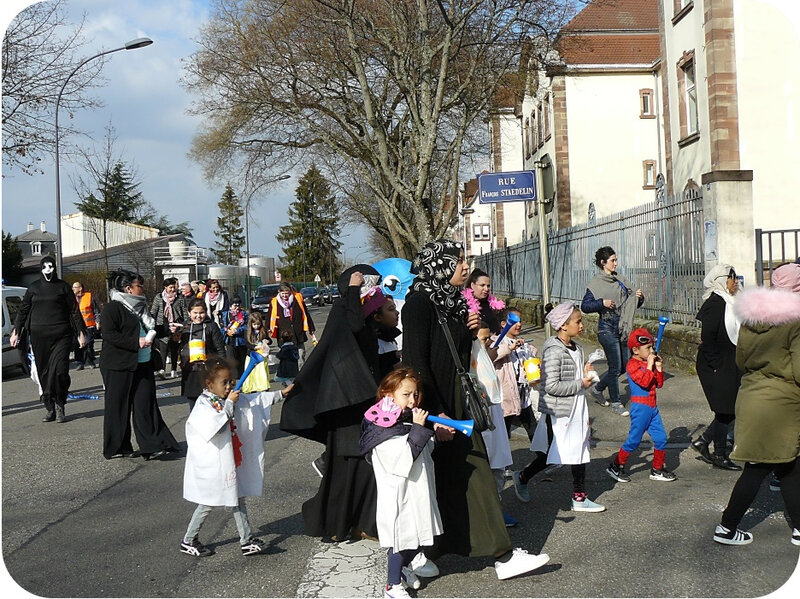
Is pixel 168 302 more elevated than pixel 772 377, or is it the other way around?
pixel 168 302

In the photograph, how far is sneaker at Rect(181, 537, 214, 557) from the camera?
5.27 meters

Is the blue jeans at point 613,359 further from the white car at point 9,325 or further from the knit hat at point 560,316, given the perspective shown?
the white car at point 9,325

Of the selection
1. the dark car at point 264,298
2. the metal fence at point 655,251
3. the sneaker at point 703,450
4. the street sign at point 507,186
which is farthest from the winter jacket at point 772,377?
the dark car at point 264,298

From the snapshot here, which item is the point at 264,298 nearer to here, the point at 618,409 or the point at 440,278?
the point at 618,409

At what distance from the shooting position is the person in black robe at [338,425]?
17.4ft

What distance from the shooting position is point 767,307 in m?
5.04

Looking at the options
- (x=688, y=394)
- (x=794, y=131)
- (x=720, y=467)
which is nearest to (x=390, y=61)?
(x=794, y=131)

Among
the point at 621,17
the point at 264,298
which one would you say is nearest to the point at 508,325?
the point at 621,17

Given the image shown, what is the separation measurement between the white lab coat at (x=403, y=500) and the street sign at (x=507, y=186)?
816 centimetres

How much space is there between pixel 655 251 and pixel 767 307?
961 cm

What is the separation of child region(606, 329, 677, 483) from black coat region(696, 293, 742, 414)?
52cm

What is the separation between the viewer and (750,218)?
1261 cm

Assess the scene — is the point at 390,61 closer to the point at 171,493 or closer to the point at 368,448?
the point at 171,493

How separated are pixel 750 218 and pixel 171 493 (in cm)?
920
